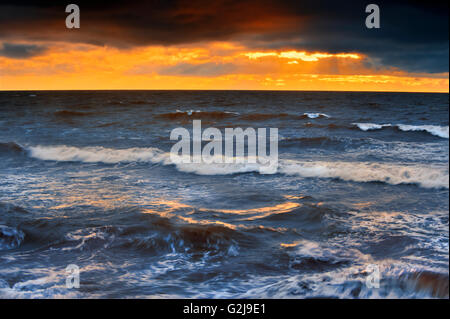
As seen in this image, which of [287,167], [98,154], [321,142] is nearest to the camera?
[287,167]

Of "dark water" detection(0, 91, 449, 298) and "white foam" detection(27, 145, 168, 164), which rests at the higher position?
"white foam" detection(27, 145, 168, 164)

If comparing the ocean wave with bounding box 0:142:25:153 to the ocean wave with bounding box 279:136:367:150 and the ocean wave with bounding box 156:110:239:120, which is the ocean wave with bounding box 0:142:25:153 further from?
the ocean wave with bounding box 156:110:239:120

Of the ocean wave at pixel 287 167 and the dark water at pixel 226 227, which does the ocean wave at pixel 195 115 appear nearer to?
the ocean wave at pixel 287 167

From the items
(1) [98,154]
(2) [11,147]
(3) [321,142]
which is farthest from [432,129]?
(2) [11,147]

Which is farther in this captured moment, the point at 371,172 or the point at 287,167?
the point at 287,167

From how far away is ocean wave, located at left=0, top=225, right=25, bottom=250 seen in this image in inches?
208

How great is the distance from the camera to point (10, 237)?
18.0 feet

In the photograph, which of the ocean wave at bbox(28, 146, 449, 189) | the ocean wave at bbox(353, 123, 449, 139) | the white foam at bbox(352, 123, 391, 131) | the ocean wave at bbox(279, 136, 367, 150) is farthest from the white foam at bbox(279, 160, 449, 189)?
the white foam at bbox(352, 123, 391, 131)

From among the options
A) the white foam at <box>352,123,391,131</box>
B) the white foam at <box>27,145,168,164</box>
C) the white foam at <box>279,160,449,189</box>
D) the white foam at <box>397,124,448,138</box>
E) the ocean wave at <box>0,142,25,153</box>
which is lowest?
the white foam at <box>279,160,449,189</box>

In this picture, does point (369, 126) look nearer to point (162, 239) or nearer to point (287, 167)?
point (287, 167)
